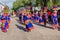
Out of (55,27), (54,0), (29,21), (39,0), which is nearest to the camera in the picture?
(29,21)

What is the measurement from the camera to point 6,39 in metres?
16.0

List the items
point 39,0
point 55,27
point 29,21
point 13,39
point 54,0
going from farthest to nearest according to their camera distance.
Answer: point 39,0, point 54,0, point 55,27, point 29,21, point 13,39

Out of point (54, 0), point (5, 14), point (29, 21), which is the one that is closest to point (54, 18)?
point (29, 21)

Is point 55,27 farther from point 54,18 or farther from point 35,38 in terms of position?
point 35,38

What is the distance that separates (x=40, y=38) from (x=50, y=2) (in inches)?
986

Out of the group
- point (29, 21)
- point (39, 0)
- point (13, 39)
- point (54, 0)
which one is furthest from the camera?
point (39, 0)

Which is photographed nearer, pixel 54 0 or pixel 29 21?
pixel 29 21

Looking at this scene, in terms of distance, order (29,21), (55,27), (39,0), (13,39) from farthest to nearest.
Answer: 1. (39,0)
2. (55,27)
3. (29,21)
4. (13,39)

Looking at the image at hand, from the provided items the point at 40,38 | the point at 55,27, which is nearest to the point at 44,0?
the point at 55,27

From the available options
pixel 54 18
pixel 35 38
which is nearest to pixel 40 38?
pixel 35 38

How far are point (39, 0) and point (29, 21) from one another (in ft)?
74.4

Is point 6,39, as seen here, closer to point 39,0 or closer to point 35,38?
point 35,38

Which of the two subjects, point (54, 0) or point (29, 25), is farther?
point (54, 0)

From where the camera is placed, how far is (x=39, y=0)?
42.5 meters
